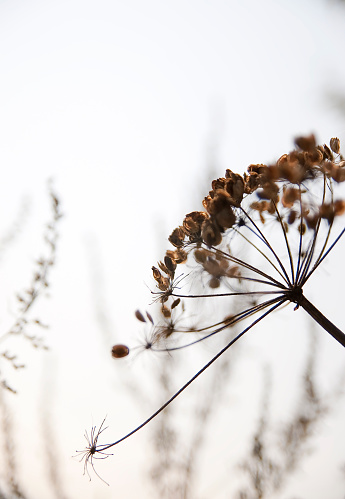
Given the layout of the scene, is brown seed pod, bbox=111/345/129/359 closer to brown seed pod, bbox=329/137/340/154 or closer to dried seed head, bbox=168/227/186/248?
dried seed head, bbox=168/227/186/248

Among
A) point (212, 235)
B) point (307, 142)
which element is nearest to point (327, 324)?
point (212, 235)

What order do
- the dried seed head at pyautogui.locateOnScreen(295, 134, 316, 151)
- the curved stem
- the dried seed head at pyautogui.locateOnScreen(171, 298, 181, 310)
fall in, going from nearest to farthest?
1. the curved stem
2. the dried seed head at pyautogui.locateOnScreen(295, 134, 316, 151)
3. the dried seed head at pyautogui.locateOnScreen(171, 298, 181, 310)

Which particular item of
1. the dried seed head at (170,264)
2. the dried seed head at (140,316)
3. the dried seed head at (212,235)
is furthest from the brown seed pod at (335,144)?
the dried seed head at (140,316)

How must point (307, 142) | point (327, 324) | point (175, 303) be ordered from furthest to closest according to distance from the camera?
point (175, 303)
point (307, 142)
point (327, 324)

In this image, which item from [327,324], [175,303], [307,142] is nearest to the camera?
Answer: [327,324]

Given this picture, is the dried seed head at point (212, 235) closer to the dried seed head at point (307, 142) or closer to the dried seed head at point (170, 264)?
the dried seed head at point (170, 264)

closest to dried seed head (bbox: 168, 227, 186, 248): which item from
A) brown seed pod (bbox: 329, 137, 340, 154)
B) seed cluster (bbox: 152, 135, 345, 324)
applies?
seed cluster (bbox: 152, 135, 345, 324)

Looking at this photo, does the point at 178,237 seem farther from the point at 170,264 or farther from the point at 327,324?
the point at 327,324

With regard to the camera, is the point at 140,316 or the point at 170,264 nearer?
the point at 140,316

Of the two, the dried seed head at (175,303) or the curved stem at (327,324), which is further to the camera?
the dried seed head at (175,303)

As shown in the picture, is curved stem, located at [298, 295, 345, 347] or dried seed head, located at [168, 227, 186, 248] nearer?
curved stem, located at [298, 295, 345, 347]

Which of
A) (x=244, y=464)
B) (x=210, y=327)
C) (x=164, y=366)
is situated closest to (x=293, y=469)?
(x=244, y=464)
